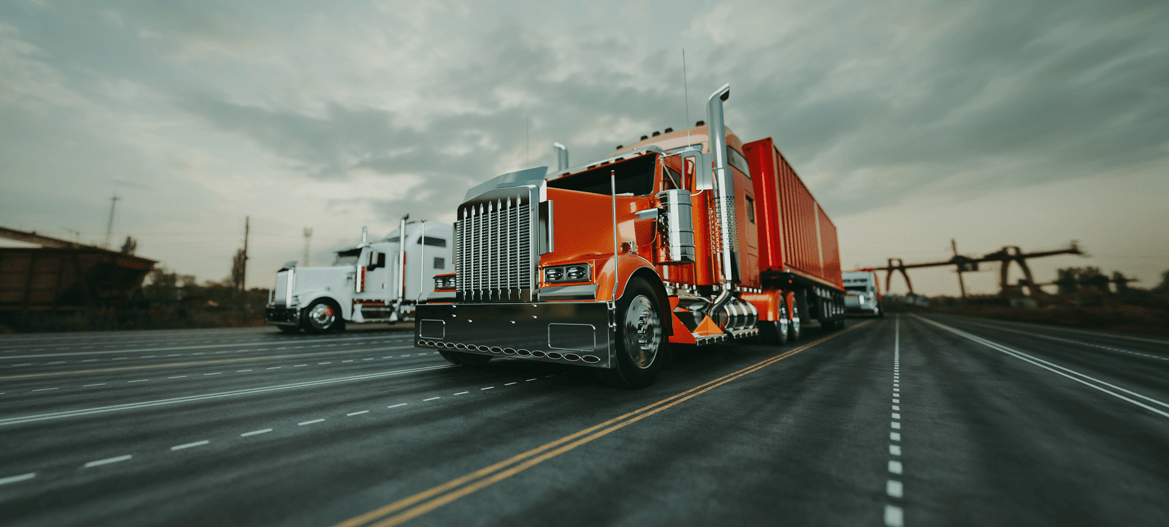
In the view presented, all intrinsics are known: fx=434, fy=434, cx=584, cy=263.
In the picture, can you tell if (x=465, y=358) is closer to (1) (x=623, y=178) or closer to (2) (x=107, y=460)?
(1) (x=623, y=178)

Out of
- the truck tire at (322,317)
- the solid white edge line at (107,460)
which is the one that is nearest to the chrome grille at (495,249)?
the solid white edge line at (107,460)

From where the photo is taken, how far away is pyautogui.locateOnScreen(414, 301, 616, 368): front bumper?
4.20m

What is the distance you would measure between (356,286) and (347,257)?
51.8 inches

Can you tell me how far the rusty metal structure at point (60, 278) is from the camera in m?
18.1

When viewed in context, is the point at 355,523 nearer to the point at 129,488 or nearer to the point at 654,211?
the point at 129,488

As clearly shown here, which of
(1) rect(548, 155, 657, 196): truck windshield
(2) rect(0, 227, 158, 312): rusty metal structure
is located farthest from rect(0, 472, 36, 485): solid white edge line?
(2) rect(0, 227, 158, 312): rusty metal structure

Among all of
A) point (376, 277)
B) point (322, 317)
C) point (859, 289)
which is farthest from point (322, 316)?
point (859, 289)

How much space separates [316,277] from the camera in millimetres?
13586

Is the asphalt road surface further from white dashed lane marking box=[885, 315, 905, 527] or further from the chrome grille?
the chrome grille

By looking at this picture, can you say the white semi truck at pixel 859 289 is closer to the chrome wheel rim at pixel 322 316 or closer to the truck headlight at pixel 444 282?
the chrome wheel rim at pixel 322 316

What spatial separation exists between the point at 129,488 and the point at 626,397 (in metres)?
3.53

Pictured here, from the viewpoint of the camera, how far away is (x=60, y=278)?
62.2 feet

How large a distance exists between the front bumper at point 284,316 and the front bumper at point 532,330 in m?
10.5

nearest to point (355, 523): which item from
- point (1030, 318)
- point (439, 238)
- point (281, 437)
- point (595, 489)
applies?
point (595, 489)
